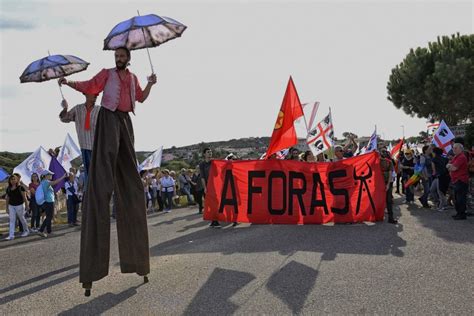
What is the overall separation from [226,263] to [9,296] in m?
2.71

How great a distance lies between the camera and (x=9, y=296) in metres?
5.50

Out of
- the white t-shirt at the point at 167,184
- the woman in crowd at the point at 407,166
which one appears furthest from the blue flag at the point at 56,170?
the woman in crowd at the point at 407,166

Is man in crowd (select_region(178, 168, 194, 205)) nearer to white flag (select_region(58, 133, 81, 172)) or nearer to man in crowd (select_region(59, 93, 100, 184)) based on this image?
white flag (select_region(58, 133, 81, 172))

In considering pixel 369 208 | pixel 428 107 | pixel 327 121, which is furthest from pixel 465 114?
pixel 369 208

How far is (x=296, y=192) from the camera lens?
11.2 meters

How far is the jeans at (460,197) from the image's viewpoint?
11.4 m

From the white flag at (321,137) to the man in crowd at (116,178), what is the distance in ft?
34.6

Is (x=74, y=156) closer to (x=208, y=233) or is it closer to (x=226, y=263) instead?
(x=208, y=233)

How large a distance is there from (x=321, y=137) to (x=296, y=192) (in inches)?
228

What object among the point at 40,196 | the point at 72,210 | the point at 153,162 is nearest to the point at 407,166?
the point at 153,162

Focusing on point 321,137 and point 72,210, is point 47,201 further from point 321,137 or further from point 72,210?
point 321,137

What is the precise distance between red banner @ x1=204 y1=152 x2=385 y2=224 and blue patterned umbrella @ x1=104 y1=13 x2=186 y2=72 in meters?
5.81

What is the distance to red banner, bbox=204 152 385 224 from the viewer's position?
36.4 ft

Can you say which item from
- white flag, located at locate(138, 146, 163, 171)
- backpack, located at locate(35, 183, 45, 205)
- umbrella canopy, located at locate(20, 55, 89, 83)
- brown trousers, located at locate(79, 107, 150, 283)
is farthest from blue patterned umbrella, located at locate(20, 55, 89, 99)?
white flag, located at locate(138, 146, 163, 171)
